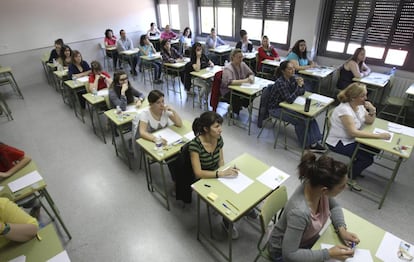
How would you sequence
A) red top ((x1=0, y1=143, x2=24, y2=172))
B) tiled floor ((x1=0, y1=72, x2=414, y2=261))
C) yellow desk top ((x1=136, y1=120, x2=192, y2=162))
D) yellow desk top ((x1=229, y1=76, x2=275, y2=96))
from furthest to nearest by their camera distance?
yellow desk top ((x1=229, y1=76, x2=275, y2=96)) → yellow desk top ((x1=136, y1=120, x2=192, y2=162)) → tiled floor ((x1=0, y1=72, x2=414, y2=261)) → red top ((x1=0, y1=143, x2=24, y2=172))

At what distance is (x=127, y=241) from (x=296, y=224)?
188 centimetres

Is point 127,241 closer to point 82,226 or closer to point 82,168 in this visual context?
point 82,226

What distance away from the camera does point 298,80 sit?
3.97 m

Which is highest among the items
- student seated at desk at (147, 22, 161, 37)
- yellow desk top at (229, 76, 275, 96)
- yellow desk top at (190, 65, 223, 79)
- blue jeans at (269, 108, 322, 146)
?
student seated at desk at (147, 22, 161, 37)

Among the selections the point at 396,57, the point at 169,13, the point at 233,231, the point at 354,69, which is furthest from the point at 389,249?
the point at 169,13

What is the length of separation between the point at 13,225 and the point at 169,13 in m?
9.75

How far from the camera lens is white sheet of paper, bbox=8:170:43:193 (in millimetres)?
2207

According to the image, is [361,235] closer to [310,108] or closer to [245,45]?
[310,108]

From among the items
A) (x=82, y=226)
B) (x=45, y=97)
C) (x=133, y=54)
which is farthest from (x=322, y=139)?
(x=45, y=97)

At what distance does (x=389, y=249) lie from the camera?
1.57 metres

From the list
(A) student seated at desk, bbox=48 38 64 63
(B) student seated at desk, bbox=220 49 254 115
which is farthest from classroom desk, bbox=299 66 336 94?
(A) student seated at desk, bbox=48 38 64 63

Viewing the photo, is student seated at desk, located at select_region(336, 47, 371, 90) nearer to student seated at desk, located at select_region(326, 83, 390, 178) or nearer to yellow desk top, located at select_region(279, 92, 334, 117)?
yellow desk top, located at select_region(279, 92, 334, 117)

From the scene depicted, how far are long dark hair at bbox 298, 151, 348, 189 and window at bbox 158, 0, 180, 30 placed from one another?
363 inches

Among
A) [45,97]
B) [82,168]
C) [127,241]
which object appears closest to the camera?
[127,241]
